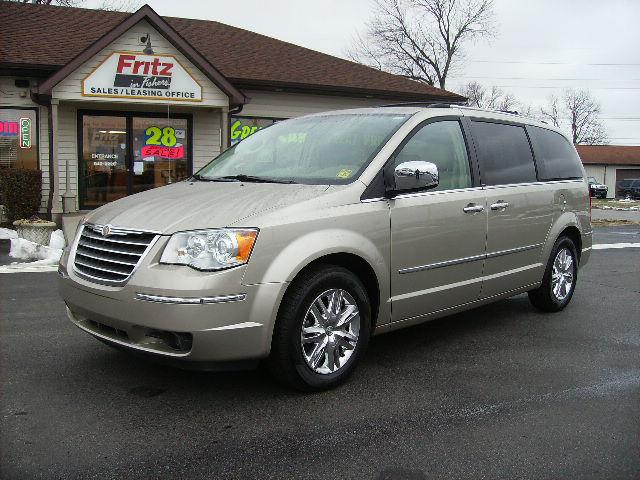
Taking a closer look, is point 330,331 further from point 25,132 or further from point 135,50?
point 25,132

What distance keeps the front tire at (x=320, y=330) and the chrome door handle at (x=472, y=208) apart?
1191 millimetres

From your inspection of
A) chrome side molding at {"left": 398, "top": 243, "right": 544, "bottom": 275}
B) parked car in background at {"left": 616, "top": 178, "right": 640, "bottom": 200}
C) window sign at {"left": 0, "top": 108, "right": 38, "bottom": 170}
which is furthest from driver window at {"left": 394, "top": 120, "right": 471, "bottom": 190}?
parked car in background at {"left": 616, "top": 178, "right": 640, "bottom": 200}

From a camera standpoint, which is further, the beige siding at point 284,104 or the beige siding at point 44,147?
the beige siding at point 284,104

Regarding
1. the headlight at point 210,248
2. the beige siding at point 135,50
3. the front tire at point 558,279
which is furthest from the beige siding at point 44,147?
the headlight at point 210,248

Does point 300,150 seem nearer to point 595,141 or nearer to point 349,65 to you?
point 349,65

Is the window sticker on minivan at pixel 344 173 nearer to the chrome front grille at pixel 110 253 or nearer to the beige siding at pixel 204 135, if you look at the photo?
the chrome front grille at pixel 110 253

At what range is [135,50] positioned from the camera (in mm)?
13508

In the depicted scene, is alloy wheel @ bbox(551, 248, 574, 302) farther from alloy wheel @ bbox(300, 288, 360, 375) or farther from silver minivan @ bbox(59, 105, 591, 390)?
alloy wheel @ bbox(300, 288, 360, 375)

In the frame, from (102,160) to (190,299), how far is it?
40.6 feet

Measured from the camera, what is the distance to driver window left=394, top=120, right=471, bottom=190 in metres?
4.56

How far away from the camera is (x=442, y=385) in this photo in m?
4.15

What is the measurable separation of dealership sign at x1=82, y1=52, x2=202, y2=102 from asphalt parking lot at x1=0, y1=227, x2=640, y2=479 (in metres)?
8.94

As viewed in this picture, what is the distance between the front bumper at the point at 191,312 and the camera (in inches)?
134

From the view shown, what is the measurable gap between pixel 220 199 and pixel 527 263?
3.00 metres
